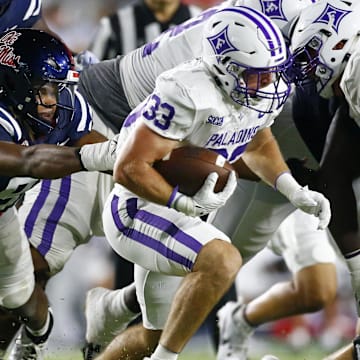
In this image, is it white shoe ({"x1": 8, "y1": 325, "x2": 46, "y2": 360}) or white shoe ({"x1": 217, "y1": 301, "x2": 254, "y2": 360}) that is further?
white shoe ({"x1": 217, "y1": 301, "x2": 254, "y2": 360})

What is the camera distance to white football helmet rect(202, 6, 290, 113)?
3.39 meters

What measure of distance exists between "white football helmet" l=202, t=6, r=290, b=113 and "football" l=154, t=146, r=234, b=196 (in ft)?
0.57

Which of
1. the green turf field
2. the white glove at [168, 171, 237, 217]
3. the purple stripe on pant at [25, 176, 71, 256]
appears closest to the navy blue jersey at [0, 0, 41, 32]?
the purple stripe on pant at [25, 176, 71, 256]

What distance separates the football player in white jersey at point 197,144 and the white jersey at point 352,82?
0.74 feet

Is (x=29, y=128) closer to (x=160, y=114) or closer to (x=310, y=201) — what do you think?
(x=160, y=114)

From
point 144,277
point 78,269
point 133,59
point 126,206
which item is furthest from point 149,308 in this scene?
point 78,269

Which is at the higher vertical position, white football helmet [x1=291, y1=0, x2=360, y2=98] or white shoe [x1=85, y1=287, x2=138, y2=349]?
white football helmet [x1=291, y1=0, x2=360, y2=98]

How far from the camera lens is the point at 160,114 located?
330 cm

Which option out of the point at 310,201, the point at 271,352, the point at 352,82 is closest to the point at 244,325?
the point at 271,352

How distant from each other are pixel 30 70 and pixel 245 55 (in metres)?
0.63

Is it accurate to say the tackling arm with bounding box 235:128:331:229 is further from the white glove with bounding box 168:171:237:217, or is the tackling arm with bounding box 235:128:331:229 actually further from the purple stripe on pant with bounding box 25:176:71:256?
the purple stripe on pant with bounding box 25:176:71:256

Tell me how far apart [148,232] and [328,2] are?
92 cm

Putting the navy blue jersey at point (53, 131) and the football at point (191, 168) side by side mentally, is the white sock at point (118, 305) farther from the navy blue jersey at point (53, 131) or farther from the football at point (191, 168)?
the football at point (191, 168)

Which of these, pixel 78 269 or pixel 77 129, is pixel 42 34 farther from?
pixel 78 269
